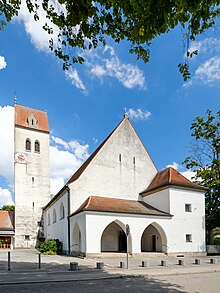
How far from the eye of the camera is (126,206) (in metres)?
25.7

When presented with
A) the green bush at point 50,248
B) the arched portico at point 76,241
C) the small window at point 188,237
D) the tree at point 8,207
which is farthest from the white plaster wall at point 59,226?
the tree at point 8,207

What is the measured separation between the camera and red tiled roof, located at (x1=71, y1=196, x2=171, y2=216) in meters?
23.4

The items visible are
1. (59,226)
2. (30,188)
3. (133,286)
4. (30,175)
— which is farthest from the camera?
(30,175)

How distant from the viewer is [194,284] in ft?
34.5

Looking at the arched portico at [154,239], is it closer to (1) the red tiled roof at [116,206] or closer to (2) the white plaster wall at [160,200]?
(1) the red tiled roof at [116,206]

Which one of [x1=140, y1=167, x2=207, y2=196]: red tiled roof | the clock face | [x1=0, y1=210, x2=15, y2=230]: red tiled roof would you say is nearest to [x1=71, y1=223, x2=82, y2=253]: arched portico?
[x1=140, y1=167, x2=207, y2=196]: red tiled roof

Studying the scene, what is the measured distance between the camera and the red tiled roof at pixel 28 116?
137ft

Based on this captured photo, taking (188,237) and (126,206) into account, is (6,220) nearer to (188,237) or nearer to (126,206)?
(126,206)

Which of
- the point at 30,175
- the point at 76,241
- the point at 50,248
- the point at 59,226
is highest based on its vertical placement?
the point at 30,175

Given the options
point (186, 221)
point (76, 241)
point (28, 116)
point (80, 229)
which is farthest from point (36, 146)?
point (186, 221)

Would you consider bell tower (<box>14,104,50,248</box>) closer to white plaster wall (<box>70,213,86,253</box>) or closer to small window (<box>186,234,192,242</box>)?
white plaster wall (<box>70,213,86,253</box>)

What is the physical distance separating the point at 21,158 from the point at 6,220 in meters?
8.55

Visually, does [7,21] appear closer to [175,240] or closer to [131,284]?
[131,284]

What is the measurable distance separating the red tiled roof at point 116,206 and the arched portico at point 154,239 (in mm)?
1439
